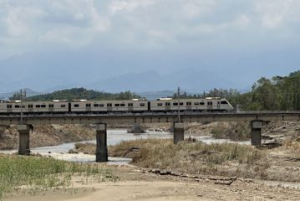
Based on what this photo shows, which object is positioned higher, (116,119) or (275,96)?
(275,96)

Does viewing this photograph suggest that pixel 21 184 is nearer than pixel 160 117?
Yes

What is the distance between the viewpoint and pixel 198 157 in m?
58.6

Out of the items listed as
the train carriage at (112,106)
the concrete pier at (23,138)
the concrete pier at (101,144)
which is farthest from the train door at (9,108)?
the concrete pier at (101,144)

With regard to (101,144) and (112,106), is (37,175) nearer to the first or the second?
(101,144)

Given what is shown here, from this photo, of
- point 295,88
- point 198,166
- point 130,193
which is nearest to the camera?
point 130,193

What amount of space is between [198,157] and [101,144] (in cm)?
2697

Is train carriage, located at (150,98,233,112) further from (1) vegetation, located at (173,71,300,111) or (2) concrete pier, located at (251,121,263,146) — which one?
(1) vegetation, located at (173,71,300,111)

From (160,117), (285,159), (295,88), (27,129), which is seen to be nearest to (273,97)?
(295,88)

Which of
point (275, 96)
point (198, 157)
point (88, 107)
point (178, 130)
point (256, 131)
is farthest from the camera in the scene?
point (275, 96)

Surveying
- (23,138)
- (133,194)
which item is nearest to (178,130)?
(23,138)

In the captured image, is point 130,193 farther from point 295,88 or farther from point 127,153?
point 295,88

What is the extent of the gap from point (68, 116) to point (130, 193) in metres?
64.4

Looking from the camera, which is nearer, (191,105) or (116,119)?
(116,119)

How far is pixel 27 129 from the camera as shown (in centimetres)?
8744
